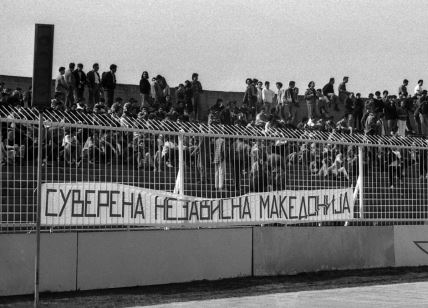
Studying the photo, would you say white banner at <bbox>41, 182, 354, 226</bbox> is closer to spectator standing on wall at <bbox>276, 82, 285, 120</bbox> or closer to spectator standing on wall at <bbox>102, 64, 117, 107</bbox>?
spectator standing on wall at <bbox>102, 64, 117, 107</bbox>

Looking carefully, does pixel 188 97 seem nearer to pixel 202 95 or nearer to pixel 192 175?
pixel 202 95

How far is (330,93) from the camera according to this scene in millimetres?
36750

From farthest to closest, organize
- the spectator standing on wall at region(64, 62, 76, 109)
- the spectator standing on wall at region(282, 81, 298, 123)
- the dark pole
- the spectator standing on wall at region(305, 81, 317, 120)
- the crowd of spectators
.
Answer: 1. the spectator standing on wall at region(305, 81, 317, 120)
2. the spectator standing on wall at region(282, 81, 298, 123)
3. the spectator standing on wall at region(64, 62, 76, 109)
4. the crowd of spectators
5. the dark pole

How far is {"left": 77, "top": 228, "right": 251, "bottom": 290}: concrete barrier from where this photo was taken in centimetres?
1423

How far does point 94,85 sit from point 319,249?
491 inches

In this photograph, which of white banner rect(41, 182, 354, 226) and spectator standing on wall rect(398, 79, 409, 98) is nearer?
white banner rect(41, 182, 354, 226)

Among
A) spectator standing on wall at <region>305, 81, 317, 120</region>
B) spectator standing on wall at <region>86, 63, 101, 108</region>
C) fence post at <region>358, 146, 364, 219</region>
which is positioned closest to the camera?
fence post at <region>358, 146, 364, 219</region>

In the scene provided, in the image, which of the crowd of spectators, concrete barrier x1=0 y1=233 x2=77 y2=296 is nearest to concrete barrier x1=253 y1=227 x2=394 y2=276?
the crowd of spectators

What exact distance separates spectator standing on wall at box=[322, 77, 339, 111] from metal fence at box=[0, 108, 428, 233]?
56.8 feet

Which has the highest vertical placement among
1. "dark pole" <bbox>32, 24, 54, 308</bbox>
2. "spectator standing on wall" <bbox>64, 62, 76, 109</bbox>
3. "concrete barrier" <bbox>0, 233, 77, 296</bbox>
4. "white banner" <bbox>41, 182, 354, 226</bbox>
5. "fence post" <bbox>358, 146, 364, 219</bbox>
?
"spectator standing on wall" <bbox>64, 62, 76, 109</bbox>

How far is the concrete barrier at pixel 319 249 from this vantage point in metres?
16.5

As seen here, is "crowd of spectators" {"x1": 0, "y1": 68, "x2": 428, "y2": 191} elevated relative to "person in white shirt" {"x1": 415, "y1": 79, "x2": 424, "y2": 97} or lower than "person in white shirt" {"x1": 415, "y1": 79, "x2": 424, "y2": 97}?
lower

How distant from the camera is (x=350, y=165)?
59.1ft

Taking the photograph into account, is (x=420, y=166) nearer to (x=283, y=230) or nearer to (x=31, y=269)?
(x=283, y=230)
